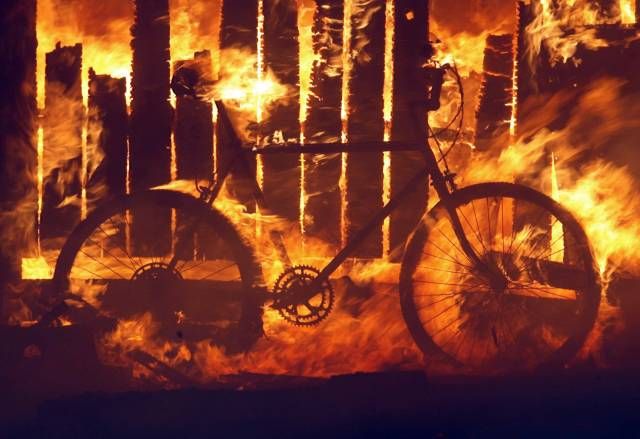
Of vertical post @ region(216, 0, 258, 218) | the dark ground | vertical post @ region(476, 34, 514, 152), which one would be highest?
Answer: vertical post @ region(216, 0, 258, 218)

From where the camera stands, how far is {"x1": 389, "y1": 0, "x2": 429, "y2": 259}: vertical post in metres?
5.30

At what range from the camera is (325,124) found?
17.7 ft

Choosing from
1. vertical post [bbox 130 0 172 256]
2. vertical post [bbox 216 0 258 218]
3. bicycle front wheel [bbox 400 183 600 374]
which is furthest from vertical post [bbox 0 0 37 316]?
bicycle front wheel [bbox 400 183 600 374]

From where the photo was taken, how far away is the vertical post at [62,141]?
18.1 ft

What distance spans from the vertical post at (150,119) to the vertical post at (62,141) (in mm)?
464

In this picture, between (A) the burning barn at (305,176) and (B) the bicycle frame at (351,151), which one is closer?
(B) the bicycle frame at (351,151)

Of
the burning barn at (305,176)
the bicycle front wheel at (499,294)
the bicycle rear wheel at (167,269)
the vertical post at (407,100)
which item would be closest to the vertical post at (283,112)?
the burning barn at (305,176)

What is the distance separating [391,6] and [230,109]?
4.98 feet

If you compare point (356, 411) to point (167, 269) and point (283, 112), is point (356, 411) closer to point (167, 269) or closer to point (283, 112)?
point (167, 269)

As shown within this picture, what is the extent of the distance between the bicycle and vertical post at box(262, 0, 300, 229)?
311 mm

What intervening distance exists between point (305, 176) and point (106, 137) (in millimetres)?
1679

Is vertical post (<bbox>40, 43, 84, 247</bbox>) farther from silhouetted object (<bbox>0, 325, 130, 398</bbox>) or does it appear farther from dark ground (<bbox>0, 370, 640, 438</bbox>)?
dark ground (<bbox>0, 370, 640, 438</bbox>)

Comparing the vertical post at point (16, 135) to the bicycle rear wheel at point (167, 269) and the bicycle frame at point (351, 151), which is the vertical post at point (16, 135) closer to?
the bicycle rear wheel at point (167, 269)

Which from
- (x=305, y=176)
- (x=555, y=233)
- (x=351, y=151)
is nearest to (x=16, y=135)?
(x=305, y=176)
